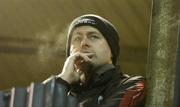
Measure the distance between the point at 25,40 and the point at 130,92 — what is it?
3.11 metres

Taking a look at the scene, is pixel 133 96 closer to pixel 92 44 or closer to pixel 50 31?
pixel 92 44

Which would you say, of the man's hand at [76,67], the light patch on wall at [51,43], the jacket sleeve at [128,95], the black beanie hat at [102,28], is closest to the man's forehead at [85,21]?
the black beanie hat at [102,28]

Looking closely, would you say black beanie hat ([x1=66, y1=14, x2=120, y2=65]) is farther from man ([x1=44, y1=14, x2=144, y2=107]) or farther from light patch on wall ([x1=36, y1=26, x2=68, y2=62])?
light patch on wall ([x1=36, y1=26, x2=68, y2=62])

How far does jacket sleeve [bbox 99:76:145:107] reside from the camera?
63.7 inches

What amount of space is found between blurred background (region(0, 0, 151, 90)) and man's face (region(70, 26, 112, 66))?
2.41 metres

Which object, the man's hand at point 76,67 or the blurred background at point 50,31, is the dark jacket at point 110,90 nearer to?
the man's hand at point 76,67

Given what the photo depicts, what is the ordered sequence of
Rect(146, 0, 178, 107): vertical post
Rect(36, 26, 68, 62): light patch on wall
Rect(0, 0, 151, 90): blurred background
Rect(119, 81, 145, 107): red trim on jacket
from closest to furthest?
Rect(146, 0, 178, 107): vertical post < Rect(119, 81, 145, 107): red trim on jacket < Rect(0, 0, 151, 90): blurred background < Rect(36, 26, 68, 62): light patch on wall

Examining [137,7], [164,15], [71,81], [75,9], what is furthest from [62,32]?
[164,15]

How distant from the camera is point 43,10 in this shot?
15.3 ft

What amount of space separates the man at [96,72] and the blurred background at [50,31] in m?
2.32

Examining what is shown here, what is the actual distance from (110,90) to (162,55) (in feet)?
1.91

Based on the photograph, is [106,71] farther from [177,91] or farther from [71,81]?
[177,91]

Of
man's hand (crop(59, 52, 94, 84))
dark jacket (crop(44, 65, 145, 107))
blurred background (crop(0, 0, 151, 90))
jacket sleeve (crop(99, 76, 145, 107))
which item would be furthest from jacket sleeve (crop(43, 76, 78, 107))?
blurred background (crop(0, 0, 151, 90))

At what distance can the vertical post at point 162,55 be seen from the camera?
1.22 metres
